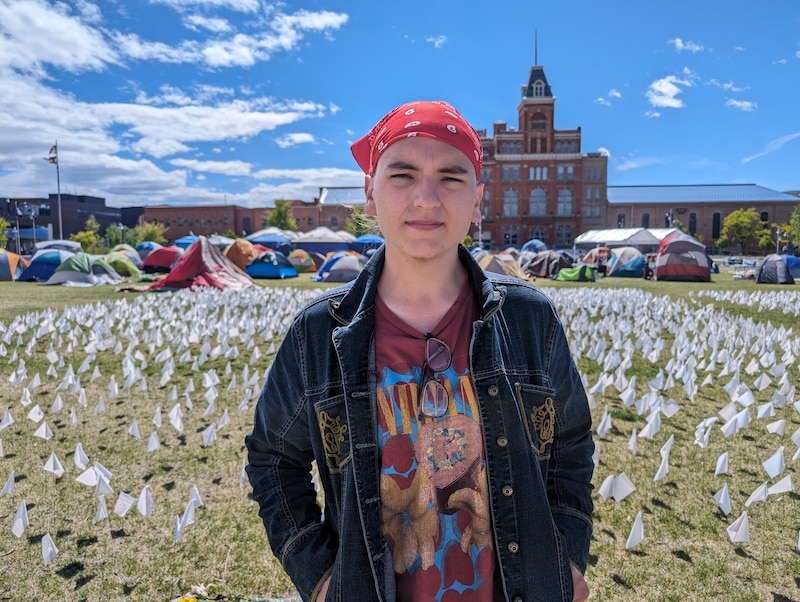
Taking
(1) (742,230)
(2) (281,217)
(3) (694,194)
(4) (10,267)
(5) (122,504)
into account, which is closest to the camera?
(5) (122,504)

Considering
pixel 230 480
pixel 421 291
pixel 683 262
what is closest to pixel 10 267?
pixel 230 480

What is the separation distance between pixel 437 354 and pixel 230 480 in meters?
3.22

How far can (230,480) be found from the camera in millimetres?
3975

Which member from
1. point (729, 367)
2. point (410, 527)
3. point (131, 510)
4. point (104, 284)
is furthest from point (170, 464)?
point (104, 284)

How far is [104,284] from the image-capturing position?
826 inches

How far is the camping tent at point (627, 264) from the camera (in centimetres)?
2811

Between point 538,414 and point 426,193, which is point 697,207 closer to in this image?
point 538,414

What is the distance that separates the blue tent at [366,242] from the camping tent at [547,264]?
32.0ft

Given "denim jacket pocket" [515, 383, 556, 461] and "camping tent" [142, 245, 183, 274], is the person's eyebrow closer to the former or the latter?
"denim jacket pocket" [515, 383, 556, 461]

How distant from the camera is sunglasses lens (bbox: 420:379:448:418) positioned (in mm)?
1344

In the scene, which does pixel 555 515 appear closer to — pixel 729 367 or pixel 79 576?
pixel 79 576

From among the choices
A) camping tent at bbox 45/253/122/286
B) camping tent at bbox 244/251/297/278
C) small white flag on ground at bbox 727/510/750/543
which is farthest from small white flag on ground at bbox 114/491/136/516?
camping tent at bbox 244/251/297/278

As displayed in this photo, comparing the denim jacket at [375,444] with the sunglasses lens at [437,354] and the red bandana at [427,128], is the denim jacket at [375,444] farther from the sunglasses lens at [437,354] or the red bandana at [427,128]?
the red bandana at [427,128]

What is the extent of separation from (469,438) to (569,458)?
0.42 metres
